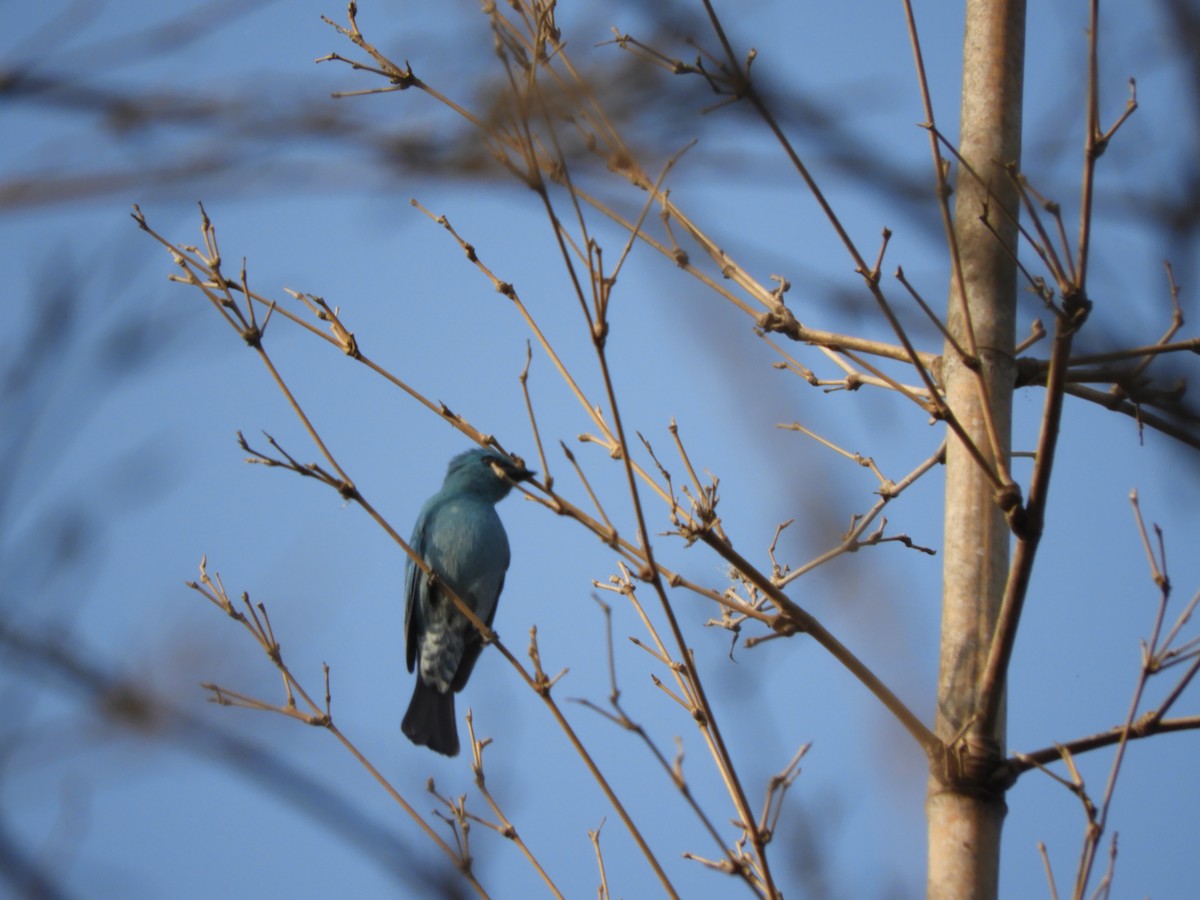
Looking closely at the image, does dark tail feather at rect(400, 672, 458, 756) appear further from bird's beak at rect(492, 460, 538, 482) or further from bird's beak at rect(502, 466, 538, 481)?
bird's beak at rect(502, 466, 538, 481)

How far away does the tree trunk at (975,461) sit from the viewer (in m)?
2.38

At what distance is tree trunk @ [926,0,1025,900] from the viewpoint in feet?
7.82

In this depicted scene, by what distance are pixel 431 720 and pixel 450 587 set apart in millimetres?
614

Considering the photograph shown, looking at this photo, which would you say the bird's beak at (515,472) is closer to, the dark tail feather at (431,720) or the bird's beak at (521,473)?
the bird's beak at (521,473)

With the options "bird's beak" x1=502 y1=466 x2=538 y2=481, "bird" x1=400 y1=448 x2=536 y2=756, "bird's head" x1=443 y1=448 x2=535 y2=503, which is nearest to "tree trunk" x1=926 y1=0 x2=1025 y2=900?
"bird's beak" x1=502 y1=466 x2=538 y2=481

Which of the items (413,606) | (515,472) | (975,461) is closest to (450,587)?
(413,606)

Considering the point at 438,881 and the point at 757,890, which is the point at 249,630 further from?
the point at 438,881

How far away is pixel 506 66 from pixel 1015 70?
1779 mm

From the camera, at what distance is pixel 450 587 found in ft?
18.8

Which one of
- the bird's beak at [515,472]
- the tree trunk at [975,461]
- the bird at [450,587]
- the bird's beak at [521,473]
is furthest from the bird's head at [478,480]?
the tree trunk at [975,461]

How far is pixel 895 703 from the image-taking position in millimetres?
2389

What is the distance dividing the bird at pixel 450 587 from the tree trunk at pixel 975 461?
286cm

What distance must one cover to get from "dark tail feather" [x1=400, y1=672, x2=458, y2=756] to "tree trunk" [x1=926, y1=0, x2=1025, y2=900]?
3349 mm

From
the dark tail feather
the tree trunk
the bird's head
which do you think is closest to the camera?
the tree trunk
